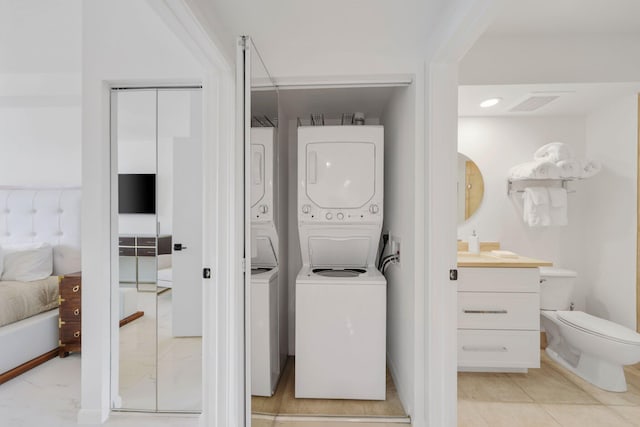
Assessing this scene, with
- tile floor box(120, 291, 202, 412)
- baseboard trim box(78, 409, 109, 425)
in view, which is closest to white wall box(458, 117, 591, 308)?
tile floor box(120, 291, 202, 412)

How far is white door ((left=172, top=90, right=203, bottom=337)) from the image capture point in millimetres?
1935

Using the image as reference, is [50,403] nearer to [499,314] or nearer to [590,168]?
[499,314]

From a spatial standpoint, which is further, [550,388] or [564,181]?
[564,181]

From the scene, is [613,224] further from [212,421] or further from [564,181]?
[212,421]

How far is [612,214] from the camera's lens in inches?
109

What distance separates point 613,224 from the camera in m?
2.75

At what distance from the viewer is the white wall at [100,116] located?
1.90m

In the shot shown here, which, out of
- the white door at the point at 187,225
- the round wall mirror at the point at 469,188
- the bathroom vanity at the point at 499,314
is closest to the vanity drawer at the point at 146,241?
the white door at the point at 187,225

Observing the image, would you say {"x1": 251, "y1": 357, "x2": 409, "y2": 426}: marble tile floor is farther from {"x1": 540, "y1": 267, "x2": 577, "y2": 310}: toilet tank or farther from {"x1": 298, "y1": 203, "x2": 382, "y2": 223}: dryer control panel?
{"x1": 540, "y1": 267, "x2": 577, "y2": 310}: toilet tank

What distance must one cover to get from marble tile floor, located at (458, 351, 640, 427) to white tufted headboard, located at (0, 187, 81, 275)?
3.39 meters

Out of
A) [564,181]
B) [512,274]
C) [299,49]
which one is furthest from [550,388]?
[299,49]

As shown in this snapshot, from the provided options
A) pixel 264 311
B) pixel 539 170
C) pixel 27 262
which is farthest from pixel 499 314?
pixel 27 262

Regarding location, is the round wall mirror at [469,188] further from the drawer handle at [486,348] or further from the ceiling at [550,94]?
the drawer handle at [486,348]

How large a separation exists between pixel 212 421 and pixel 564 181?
3.31 meters
